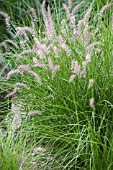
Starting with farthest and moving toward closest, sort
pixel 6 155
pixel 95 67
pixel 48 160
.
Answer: pixel 95 67 → pixel 48 160 → pixel 6 155

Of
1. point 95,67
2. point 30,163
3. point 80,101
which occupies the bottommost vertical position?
point 30,163

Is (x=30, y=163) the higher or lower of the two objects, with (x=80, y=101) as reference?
lower

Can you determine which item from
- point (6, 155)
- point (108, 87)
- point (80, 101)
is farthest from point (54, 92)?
point (6, 155)

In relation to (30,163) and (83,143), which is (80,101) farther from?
(30,163)

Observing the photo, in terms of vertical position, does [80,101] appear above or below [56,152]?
above

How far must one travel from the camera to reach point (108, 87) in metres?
3.52

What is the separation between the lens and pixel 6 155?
122 inches

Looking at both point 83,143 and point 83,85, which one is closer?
point 83,143

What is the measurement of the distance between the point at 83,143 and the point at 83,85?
1.73 feet

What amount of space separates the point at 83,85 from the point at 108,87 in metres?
0.20

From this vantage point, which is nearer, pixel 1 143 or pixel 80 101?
pixel 1 143

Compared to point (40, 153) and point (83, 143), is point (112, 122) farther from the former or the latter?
point (40, 153)

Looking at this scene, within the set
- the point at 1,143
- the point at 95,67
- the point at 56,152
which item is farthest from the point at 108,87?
the point at 1,143

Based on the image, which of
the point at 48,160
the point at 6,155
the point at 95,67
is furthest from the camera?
the point at 95,67
